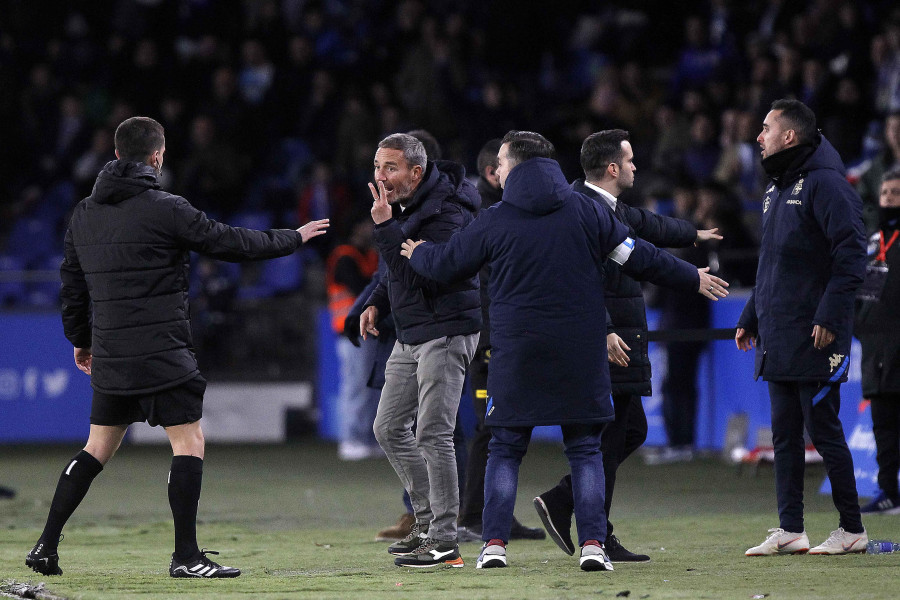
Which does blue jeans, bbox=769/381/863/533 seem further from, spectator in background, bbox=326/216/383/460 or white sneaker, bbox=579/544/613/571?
spectator in background, bbox=326/216/383/460

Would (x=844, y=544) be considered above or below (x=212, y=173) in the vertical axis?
below

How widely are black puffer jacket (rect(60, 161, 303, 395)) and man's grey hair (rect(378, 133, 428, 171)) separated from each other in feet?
2.69

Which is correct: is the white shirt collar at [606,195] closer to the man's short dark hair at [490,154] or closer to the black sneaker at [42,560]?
the man's short dark hair at [490,154]

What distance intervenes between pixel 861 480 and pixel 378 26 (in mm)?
11712

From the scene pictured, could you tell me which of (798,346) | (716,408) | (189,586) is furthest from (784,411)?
(716,408)

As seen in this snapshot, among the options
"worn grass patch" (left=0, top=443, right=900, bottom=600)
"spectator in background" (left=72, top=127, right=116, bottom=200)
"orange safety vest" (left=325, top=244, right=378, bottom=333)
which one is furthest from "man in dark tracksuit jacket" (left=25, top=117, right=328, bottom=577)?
"spectator in background" (left=72, top=127, right=116, bottom=200)

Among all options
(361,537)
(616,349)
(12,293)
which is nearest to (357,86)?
(12,293)

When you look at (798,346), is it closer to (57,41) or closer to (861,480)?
(861,480)

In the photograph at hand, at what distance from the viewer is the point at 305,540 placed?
7992mm

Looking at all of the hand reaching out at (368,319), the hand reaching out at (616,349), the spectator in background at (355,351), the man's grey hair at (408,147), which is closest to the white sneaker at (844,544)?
the hand reaching out at (616,349)

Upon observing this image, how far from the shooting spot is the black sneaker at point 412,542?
6922 millimetres

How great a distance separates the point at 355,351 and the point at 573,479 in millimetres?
7217

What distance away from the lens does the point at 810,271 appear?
6.59 metres

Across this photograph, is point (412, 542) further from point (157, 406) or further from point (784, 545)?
point (784, 545)
